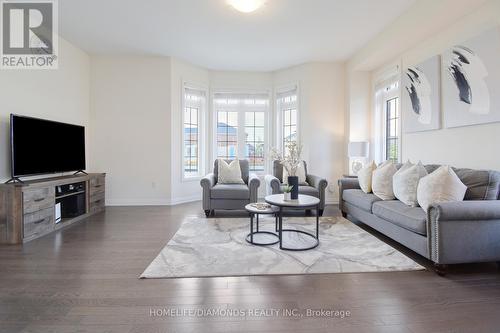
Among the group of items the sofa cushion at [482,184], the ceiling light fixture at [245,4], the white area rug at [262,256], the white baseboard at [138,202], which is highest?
the ceiling light fixture at [245,4]

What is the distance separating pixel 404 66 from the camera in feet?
13.3

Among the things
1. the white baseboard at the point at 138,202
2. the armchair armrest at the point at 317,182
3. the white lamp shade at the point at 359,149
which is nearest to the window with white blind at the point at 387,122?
the white lamp shade at the point at 359,149

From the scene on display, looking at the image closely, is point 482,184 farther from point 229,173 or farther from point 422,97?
point 229,173

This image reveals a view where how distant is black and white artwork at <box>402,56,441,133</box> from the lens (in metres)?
3.35

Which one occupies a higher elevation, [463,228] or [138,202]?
[463,228]

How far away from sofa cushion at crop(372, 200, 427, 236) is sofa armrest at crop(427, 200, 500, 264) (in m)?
0.16

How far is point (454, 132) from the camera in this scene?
Answer: 10.3ft

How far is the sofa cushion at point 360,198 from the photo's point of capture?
131 inches

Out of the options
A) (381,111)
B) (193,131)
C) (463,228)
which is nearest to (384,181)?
(463,228)

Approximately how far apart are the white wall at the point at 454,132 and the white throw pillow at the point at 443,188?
1.88 feet

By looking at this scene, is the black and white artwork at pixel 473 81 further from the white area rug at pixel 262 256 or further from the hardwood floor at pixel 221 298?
the white area rug at pixel 262 256

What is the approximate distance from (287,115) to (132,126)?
10.8 ft

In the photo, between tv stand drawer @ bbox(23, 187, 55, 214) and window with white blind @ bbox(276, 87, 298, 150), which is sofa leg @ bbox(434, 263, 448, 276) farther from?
tv stand drawer @ bbox(23, 187, 55, 214)

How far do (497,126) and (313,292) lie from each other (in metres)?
2.58
